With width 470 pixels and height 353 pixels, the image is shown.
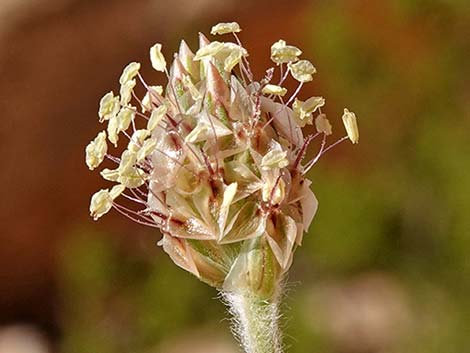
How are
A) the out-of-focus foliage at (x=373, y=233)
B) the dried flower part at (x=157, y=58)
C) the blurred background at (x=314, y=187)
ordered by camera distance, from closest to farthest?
the dried flower part at (x=157, y=58) < the out-of-focus foliage at (x=373, y=233) < the blurred background at (x=314, y=187)

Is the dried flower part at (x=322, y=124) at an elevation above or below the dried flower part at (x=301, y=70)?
below

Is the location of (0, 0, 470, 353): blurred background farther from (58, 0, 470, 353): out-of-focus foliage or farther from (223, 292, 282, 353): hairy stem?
(223, 292, 282, 353): hairy stem

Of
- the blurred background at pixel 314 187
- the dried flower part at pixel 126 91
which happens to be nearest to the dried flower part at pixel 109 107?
the dried flower part at pixel 126 91

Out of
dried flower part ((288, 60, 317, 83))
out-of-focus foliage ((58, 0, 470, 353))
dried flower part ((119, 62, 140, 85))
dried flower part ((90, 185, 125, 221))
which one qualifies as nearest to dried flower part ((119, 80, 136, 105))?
dried flower part ((119, 62, 140, 85))

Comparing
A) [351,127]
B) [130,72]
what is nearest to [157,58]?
[130,72]

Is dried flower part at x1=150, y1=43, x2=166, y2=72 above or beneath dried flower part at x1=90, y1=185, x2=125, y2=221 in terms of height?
above

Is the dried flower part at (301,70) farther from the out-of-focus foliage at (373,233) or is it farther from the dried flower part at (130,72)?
the out-of-focus foliage at (373,233)

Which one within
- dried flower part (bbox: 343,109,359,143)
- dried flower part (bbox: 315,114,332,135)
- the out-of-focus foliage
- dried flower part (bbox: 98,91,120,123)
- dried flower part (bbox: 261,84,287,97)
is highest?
dried flower part (bbox: 98,91,120,123)

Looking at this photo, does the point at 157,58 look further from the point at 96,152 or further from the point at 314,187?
the point at 314,187
